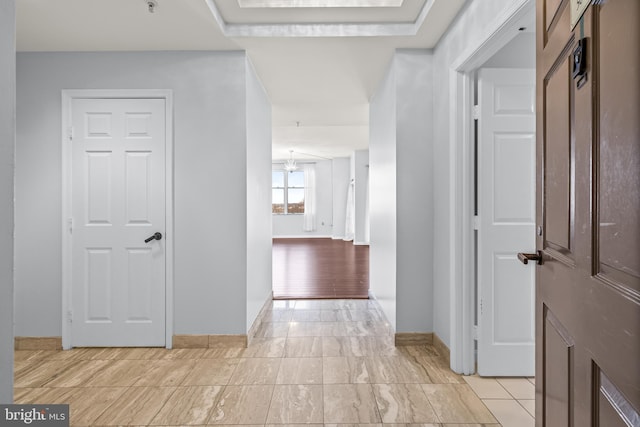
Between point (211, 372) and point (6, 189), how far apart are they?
7.07 ft

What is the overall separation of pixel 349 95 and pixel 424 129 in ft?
5.28

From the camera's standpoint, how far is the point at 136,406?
2330 millimetres

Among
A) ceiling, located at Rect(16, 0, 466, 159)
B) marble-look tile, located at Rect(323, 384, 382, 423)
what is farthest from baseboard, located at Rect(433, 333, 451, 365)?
ceiling, located at Rect(16, 0, 466, 159)

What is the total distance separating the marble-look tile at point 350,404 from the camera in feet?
7.07

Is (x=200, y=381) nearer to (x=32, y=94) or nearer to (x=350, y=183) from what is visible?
(x=32, y=94)

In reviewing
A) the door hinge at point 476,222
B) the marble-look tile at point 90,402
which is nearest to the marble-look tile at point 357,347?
the door hinge at point 476,222

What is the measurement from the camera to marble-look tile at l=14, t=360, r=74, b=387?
2645 mm

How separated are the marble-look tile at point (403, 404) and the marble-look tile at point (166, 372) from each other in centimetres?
131

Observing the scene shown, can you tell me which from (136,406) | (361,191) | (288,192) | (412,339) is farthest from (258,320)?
(288,192)

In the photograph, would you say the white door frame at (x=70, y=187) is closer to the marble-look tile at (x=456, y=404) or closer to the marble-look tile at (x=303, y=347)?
the marble-look tile at (x=303, y=347)

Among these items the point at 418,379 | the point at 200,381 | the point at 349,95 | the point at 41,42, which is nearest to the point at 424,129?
the point at 349,95

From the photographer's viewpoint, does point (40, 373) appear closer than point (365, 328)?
Yes

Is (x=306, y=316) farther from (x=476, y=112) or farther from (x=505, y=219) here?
(x=476, y=112)

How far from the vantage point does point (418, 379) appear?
→ 8.70 feet
